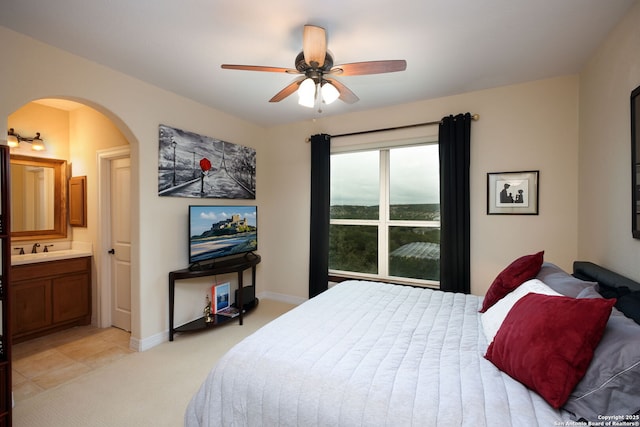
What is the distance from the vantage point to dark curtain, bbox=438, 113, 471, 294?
3.08 m

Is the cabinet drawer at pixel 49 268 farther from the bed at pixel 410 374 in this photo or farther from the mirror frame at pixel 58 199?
the bed at pixel 410 374

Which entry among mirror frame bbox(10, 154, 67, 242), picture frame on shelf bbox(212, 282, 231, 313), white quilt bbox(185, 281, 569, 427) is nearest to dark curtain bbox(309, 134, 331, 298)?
picture frame on shelf bbox(212, 282, 231, 313)

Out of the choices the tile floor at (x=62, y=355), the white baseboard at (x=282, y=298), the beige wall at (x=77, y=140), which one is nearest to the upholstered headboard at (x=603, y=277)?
the white baseboard at (x=282, y=298)

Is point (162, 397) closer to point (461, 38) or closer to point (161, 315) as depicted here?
point (161, 315)

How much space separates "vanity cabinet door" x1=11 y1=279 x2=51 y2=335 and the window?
3.34m

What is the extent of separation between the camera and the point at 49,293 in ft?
10.3

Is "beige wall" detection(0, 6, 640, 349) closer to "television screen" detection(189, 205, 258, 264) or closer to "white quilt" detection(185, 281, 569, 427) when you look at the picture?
"television screen" detection(189, 205, 258, 264)

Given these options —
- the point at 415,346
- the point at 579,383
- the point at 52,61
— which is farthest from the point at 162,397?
the point at 52,61

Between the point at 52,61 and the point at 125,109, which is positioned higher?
the point at 52,61

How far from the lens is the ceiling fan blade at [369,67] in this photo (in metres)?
1.87

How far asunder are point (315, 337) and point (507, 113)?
3.01 m

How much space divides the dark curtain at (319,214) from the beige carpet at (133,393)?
1384mm

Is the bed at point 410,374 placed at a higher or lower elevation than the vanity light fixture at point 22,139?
lower

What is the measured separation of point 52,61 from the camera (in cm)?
226
